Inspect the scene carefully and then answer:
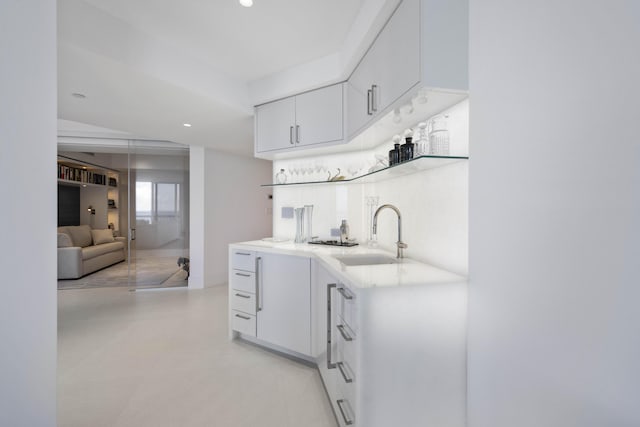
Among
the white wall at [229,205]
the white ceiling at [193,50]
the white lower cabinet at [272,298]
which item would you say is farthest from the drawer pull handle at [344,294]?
the white wall at [229,205]

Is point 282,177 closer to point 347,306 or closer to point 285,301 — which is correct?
point 285,301

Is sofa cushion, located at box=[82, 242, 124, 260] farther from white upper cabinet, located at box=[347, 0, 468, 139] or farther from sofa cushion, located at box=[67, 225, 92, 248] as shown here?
white upper cabinet, located at box=[347, 0, 468, 139]

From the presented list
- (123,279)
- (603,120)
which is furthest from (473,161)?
(123,279)

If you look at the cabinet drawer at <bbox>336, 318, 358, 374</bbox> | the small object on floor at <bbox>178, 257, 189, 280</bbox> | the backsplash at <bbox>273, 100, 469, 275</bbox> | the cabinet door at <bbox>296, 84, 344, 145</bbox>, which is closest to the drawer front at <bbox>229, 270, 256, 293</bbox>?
the backsplash at <bbox>273, 100, 469, 275</bbox>

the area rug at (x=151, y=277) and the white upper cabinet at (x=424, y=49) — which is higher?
the white upper cabinet at (x=424, y=49)

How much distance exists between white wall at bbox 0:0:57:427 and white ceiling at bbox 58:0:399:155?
1120 millimetres

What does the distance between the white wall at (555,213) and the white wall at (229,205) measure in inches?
172

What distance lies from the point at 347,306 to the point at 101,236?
283 inches

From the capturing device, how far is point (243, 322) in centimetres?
262

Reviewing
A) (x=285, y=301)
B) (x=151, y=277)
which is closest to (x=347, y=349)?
(x=285, y=301)

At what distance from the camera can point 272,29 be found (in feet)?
6.88

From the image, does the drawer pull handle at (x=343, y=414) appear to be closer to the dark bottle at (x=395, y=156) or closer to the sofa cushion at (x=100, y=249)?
the dark bottle at (x=395, y=156)

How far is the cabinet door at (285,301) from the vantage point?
2225mm

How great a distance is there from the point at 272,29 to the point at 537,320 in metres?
2.37
